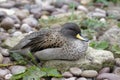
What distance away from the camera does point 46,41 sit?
4711mm

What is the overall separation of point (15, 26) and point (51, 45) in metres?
1.39

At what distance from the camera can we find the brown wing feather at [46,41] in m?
4.68

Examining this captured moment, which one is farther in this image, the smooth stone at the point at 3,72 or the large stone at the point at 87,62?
the large stone at the point at 87,62

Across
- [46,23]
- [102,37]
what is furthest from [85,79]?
[46,23]

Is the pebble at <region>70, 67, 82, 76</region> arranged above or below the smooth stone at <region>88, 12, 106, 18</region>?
below

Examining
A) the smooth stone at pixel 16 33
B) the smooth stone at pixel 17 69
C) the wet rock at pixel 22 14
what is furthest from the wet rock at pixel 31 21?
the smooth stone at pixel 17 69

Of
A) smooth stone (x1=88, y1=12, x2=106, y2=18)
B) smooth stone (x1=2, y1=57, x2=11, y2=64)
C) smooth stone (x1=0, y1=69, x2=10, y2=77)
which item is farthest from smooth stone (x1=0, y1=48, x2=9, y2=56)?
smooth stone (x1=88, y1=12, x2=106, y2=18)

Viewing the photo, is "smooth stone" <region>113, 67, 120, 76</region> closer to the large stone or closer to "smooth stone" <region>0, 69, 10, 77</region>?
the large stone

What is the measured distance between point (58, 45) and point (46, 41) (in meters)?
0.15

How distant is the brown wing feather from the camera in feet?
15.4

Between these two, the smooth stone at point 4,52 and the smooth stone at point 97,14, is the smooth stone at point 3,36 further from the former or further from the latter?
the smooth stone at point 97,14

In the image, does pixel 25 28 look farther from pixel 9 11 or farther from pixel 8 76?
pixel 8 76

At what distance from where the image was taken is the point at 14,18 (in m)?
6.13

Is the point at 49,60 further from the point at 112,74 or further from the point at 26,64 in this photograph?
the point at 112,74
